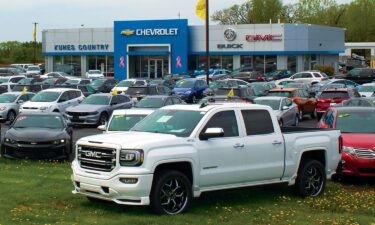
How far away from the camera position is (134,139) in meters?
9.80

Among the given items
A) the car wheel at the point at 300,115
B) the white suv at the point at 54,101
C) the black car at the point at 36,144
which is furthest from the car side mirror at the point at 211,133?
the car wheel at the point at 300,115

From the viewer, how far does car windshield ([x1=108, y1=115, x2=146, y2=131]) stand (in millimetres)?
17219

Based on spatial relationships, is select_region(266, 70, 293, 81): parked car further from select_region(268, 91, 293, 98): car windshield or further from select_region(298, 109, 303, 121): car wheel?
select_region(298, 109, 303, 121): car wheel

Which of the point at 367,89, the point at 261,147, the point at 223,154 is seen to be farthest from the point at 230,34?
the point at 223,154

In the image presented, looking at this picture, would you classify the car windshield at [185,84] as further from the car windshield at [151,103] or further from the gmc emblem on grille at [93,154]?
the gmc emblem on grille at [93,154]

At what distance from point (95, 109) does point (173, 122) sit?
64.8 feet

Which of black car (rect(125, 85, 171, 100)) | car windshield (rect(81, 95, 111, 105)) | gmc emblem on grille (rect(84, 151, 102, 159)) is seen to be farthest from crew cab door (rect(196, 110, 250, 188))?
black car (rect(125, 85, 171, 100))

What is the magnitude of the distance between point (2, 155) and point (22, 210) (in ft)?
28.0

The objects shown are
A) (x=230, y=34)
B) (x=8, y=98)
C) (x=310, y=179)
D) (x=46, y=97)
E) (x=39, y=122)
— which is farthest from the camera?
(x=230, y=34)

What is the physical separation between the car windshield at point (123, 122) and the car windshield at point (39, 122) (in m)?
2.41

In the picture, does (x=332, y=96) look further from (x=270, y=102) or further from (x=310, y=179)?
(x=310, y=179)

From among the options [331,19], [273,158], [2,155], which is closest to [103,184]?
[273,158]

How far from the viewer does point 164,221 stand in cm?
927

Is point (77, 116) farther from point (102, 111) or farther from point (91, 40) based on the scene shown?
point (91, 40)
